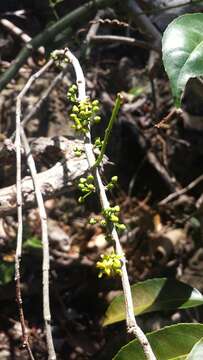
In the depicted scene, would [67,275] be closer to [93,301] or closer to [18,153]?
[93,301]

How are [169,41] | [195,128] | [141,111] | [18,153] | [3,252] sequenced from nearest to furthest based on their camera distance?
[169,41] < [18,153] < [3,252] < [195,128] < [141,111]

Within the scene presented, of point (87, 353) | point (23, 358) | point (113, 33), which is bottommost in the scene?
point (87, 353)

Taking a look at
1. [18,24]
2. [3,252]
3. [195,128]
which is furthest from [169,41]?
[18,24]

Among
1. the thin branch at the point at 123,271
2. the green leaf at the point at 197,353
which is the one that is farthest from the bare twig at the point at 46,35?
the green leaf at the point at 197,353

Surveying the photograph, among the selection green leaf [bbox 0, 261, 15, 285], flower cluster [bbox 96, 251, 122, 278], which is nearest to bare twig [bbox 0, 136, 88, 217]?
green leaf [bbox 0, 261, 15, 285]

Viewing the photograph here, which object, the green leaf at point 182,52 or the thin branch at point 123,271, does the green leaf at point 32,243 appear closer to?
the thin branch at point 123,271

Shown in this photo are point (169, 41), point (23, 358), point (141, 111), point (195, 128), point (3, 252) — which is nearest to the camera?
point (169, 41)

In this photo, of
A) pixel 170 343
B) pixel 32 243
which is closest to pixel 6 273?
pixel 32 243
